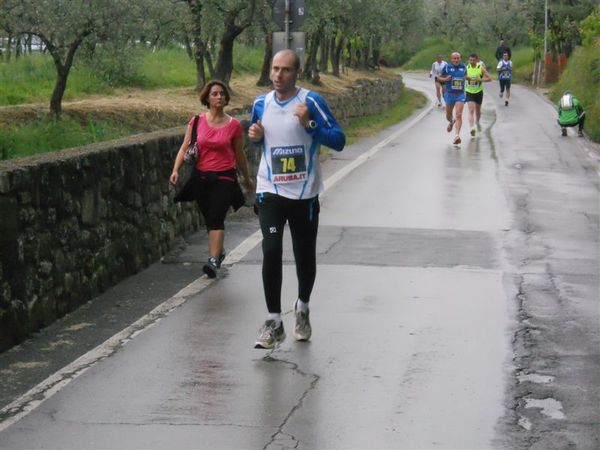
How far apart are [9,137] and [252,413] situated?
10.0 meters

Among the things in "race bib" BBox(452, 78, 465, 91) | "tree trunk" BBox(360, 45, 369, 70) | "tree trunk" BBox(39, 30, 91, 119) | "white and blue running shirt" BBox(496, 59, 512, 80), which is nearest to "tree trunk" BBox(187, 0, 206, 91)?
"race bib" BBox(452, 78, 465, 91)

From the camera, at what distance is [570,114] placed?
29891 millimetres

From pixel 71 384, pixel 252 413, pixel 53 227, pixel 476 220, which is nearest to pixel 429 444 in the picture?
pixel 252 413

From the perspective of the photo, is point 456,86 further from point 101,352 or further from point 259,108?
point 101,352

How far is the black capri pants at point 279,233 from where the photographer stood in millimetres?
8117

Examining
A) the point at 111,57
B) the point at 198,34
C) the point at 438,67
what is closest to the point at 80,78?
the point at 198,34

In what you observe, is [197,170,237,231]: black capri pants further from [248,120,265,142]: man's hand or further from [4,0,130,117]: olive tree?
[4,0,130,117]: olive tree

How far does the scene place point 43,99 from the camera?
22.5m

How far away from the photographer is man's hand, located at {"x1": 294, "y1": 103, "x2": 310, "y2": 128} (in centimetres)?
789

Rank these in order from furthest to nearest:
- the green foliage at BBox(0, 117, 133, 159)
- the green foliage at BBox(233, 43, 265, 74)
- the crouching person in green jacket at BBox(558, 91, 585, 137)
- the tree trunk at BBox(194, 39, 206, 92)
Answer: the green foliage at BBox(233, 43, 265, 74) → the crouching person in green jacket at BBox(558, 91, 585, 137) → the tree trunk at BBox(194, 39, 206, 92) → the green foliage at BBox(0, 117, 133, 159)

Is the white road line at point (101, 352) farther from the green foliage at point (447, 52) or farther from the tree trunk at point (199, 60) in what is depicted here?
the green foliage at point (447, 52)

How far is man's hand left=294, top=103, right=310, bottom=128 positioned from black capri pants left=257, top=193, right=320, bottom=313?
0.50 meters

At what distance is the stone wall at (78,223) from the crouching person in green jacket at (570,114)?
60.0 feet

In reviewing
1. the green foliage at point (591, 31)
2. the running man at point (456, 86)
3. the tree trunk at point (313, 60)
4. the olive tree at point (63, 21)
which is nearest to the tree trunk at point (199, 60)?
the running man at point (456, 86)
